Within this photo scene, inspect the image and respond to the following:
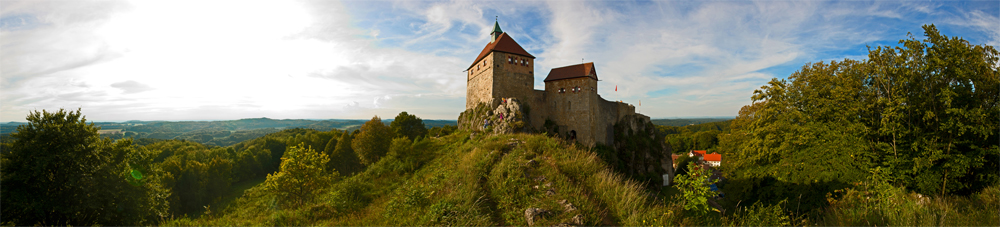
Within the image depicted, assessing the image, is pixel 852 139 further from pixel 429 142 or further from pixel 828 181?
pixel 429 142

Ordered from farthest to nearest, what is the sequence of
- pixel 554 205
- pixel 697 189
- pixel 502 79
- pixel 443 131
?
1. pixel 443 131
2. pixel 502 79
3. pixel 554 205
4. pixel 697 189

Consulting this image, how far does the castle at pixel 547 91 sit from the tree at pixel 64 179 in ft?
67.9

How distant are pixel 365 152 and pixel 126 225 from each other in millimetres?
16677

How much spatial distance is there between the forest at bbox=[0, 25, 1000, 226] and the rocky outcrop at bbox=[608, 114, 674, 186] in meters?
16.2

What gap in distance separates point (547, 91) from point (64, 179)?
28.1 m

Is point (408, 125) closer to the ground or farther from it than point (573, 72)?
closer to the ground

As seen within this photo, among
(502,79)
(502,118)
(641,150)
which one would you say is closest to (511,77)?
(502,79)

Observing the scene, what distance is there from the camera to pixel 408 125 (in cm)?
3941

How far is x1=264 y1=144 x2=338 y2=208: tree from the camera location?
14.9 meters

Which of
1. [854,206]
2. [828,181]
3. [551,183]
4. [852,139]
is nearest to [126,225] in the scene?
[551,183]

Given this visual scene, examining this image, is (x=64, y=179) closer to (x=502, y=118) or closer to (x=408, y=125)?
(x=502, y=118)

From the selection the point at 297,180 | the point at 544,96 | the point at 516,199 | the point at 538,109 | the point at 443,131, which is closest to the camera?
the point at 516,199

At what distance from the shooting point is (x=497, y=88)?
1084 inches

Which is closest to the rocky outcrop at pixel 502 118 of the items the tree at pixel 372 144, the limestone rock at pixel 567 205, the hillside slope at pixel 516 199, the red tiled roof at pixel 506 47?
the red tiled roof at pixel 506 47
